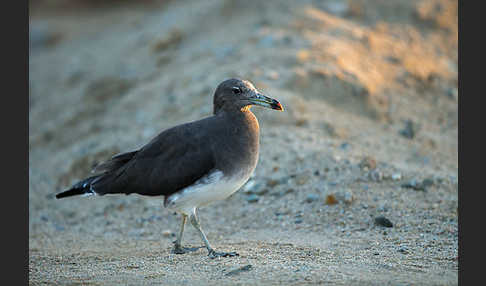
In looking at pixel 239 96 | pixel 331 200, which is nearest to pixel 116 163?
pixel 239 96

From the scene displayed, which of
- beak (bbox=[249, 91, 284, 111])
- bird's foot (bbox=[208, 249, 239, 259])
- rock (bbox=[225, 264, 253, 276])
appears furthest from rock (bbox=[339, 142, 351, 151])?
rock (bbox=[225, 264, 253, 276])

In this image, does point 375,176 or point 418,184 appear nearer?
point 418,184

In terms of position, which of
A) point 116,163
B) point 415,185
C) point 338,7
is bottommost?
point 415,185

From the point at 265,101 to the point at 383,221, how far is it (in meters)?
1.99

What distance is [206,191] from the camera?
6355mm

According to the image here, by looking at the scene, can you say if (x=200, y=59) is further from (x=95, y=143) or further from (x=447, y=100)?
(x=447, y=100)

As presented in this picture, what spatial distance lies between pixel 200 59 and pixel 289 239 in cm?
589

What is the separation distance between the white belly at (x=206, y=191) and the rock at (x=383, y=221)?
1.80 m

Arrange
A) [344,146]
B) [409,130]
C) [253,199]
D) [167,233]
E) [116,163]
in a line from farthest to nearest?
[409,130] → [344,146] → [253,199] → [167,233] → [116,163]

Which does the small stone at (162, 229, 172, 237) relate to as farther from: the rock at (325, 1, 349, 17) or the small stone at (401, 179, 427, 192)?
the rock at (325, 1, 349, 17)

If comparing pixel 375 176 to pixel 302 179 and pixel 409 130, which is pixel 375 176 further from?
pixel 409 130

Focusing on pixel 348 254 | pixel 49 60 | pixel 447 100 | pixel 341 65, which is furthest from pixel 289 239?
pixel 49 60

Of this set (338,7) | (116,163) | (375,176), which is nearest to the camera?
(116,163)

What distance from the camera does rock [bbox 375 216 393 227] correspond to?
727 cm
